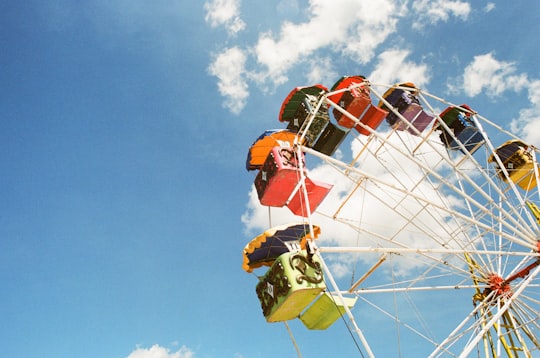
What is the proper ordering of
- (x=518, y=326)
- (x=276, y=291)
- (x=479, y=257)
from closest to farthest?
(x=276, y=291) < (x=518, y=326) < (x=479, y=257)

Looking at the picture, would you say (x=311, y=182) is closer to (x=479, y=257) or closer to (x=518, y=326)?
(x=479, y=257)

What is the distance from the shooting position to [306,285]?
862cm

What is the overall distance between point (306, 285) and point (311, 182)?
405 centimetres

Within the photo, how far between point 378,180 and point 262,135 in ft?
14.6

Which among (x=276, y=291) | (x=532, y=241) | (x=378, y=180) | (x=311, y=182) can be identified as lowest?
(x=532, y=241)

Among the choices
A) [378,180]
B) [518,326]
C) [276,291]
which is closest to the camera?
[276,291]

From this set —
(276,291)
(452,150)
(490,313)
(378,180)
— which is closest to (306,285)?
(276,291)

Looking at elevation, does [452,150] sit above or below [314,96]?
below

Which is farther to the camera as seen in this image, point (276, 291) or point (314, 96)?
point (314, 96)

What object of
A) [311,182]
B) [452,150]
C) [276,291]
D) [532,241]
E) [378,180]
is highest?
[452,150]

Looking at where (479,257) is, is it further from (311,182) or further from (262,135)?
(262,135)

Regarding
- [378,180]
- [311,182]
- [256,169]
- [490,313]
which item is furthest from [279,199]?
[490,313]

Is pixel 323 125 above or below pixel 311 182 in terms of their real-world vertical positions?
above

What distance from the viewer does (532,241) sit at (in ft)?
38.8
